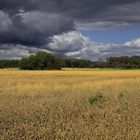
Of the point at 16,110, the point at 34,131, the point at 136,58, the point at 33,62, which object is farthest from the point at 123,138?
the point at 136,58

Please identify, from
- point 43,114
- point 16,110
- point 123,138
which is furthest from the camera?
point 16,110

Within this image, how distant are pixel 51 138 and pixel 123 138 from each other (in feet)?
4.71

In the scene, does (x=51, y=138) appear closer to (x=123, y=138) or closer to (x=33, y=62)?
(x=123, y=138)

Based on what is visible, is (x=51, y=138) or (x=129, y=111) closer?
(x=51, y=138)

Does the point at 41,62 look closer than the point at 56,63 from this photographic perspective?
Yes

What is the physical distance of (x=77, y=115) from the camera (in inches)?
443

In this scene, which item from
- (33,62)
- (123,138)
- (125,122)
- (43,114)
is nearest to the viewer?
(123,138)

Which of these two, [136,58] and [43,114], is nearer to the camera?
[43,114]

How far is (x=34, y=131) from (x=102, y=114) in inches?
130

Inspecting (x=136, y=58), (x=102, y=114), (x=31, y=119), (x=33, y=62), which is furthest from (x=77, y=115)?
(x=136, y=58)

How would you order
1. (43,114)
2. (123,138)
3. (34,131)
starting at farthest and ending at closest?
(43,114) → (34,131) → (123,138)

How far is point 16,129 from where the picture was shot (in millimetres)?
8617

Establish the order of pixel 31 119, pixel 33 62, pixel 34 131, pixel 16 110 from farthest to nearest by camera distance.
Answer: pixel 33 62 < pixel 16 110 < pixel 31 119 < pixel 34 131

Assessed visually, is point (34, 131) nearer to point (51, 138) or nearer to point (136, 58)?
point (51, 138)
